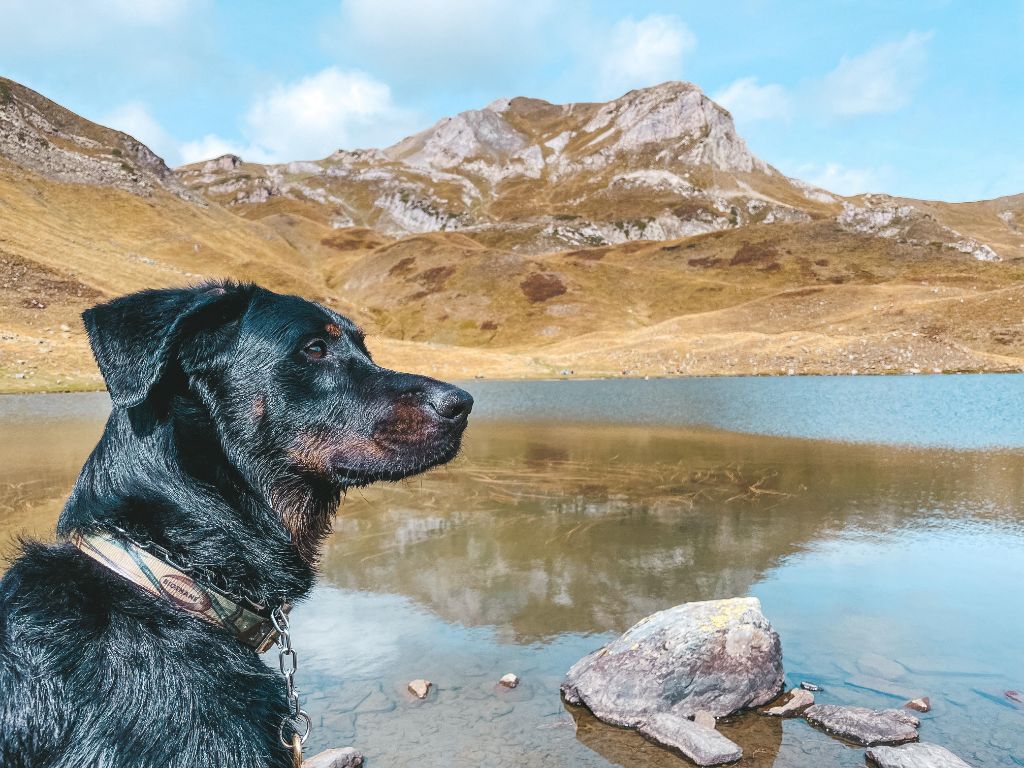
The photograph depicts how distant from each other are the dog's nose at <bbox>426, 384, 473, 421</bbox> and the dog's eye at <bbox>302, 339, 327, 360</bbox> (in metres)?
0.63

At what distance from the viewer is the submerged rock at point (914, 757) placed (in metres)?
6.35

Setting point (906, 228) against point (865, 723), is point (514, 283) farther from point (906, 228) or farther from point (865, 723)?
point (865, 723)

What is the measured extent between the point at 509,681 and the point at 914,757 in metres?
4.47

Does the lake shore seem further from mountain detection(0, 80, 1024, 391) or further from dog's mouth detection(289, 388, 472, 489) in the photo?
dog's mouth detection(289, 388, 472, 489)

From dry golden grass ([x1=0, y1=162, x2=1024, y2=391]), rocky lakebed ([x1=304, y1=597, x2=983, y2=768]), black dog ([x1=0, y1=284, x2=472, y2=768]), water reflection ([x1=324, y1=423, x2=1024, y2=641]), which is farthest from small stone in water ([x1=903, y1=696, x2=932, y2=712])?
dry golden grass ([x1=0, y1=162, x2=1024, y2=391])

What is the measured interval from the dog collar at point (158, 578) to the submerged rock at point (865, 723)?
716 cm

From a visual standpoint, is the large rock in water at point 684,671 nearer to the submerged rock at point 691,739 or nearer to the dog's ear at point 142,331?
the submerged rock at point 691,739

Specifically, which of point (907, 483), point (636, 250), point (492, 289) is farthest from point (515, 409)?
point (636, 250)

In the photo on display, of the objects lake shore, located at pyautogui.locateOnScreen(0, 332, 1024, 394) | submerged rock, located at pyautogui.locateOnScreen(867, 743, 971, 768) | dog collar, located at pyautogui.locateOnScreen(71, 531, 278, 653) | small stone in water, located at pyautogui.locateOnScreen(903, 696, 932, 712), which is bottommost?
small stone in water, located at pyautogui.locateOnScreen(903, 696, 932, 712)

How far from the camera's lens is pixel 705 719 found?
296 inches

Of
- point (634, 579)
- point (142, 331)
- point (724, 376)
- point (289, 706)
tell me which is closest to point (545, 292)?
point (724, 376)

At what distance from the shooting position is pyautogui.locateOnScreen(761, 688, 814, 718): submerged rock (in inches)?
299

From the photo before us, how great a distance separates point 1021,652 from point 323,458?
1049 cm

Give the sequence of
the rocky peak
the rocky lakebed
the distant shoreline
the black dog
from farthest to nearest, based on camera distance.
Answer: the rocky peak
the distant shoreline
the rocky lakebed
the black dog
